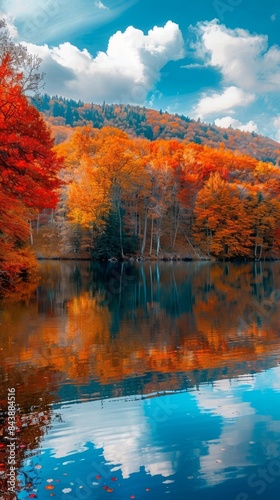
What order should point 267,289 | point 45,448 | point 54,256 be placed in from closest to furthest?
point 45,448, point 267,289, point 54,256

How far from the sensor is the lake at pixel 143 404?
5.92 m

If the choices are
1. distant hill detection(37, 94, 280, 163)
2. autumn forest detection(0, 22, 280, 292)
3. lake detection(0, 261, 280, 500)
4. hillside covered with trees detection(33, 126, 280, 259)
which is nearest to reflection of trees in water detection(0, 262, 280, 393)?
lake detection(0, 261, 280, 500)

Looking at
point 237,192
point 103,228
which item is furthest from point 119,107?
point 103,228

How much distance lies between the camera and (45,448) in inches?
264

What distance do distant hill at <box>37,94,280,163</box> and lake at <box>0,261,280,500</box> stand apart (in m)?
133

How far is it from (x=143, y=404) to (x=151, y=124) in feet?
529

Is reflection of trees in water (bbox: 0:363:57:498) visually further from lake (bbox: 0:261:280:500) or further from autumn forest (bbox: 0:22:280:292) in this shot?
autumn forest (bbox: 0:22:280:292)

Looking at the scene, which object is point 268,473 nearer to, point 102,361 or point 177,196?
point 102,361

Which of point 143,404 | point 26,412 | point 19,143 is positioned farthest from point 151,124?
point 26,412

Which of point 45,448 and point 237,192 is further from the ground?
point 237,192

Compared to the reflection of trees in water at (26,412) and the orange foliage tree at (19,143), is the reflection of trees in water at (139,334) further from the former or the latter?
the orange foliage tree at (19,143)

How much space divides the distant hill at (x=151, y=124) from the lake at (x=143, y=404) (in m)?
133

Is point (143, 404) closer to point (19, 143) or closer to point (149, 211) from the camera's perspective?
point (19, 143)

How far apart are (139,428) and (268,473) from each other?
228cm
